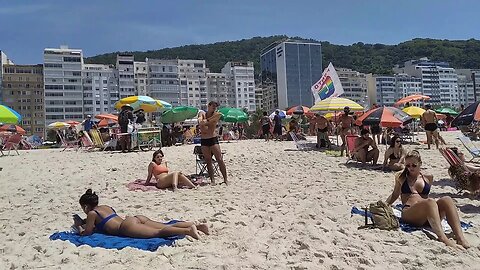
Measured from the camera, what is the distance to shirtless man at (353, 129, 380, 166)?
7.91m

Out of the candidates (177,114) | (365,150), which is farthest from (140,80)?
(365,150)

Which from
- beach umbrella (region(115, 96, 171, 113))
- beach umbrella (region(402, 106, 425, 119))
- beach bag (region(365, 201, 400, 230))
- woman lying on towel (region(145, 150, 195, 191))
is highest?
beach umbrella (region(115, 96, 171, 113))

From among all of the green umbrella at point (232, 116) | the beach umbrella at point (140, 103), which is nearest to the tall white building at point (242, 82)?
the green umbrella at point (232, 116)

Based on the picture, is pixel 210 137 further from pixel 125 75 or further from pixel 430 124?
pixel 125 75

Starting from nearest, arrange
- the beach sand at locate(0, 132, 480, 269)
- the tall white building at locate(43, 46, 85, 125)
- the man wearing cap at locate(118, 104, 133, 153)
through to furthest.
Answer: the beach sand at locate(0, 132, 480, 269) < the man wearing cap at locate(118, 104, 133, 153) < the tall white building at locate(43, 46, 85, 125)

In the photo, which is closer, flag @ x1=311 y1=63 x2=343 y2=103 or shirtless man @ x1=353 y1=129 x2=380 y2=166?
shirtless man @ x1=353 y1=129 x2=380 y2=166

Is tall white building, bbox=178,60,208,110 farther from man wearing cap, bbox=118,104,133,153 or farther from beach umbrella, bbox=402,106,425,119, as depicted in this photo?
man wearing cap, bbox=118,104,133,153

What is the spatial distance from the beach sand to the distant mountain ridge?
109248mm

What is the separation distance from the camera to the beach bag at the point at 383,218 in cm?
362

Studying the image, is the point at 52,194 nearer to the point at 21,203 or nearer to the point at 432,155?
the point at 21,203

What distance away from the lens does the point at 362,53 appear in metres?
137

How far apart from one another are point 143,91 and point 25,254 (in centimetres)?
8258

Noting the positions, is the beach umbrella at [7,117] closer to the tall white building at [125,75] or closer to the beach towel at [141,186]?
the beach towel at [141,186]

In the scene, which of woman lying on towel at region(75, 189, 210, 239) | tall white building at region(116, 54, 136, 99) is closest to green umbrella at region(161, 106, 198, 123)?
woman lying on towel at region(75, 189, 210, 239)
